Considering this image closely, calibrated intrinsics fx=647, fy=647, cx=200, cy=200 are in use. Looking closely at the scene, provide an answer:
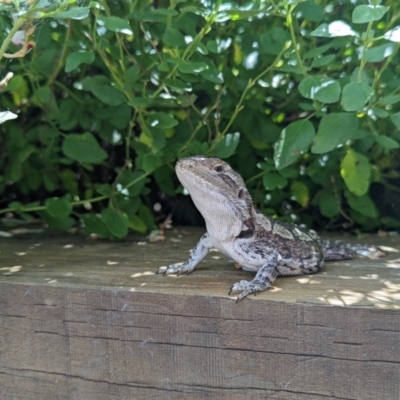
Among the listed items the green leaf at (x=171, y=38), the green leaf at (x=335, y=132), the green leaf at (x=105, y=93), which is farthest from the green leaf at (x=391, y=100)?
the green leaf at (x=105, y=93)

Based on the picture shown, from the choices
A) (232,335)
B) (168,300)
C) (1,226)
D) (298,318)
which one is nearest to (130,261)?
(168,300)

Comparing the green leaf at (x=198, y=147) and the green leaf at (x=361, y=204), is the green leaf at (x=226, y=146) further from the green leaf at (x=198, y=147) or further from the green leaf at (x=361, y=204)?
the green leaf at (x=361, y=204)

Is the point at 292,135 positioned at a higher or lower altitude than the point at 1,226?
higher

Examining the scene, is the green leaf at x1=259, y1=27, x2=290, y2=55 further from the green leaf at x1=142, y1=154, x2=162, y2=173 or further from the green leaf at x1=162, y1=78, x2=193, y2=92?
the green leaf at x1=142, y1=154, x2=162, y2=173

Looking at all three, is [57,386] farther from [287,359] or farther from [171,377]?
[287,359]

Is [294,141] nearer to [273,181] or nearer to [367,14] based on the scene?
[273,181]

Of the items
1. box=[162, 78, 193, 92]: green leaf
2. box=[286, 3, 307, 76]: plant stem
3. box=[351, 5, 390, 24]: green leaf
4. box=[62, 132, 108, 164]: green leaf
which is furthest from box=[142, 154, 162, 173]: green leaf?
box=[351, 5, 390, 24]: green leaf
